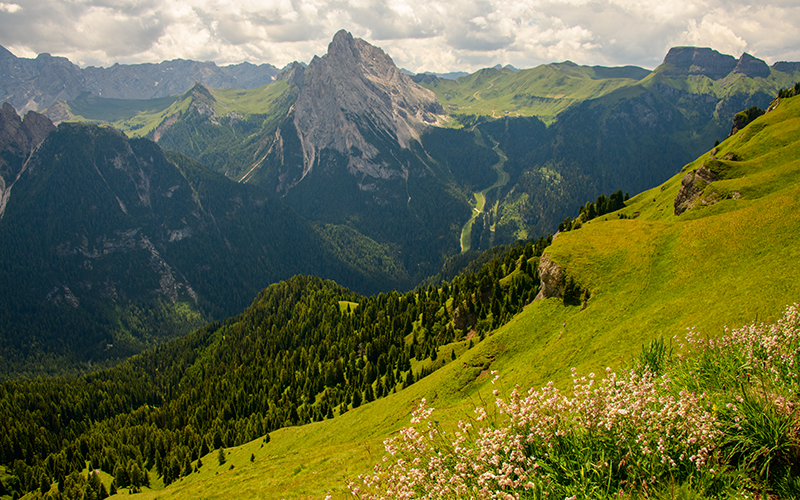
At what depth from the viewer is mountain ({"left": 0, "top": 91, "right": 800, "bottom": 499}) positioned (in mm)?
13055

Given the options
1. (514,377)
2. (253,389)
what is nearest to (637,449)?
(514,377)

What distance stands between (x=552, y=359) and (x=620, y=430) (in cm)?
4116

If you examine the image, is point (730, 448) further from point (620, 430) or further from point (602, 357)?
point (602, 357)

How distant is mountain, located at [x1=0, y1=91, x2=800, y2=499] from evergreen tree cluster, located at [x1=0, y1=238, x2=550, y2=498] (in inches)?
29.5

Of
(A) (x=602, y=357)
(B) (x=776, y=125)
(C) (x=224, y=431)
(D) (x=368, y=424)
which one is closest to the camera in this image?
(A) (x=602, y=357)

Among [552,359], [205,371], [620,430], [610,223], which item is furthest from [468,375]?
[205,371]

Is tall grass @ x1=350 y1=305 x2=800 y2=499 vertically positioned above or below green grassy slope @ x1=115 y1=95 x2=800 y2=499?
above

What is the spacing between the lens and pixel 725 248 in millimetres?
52875

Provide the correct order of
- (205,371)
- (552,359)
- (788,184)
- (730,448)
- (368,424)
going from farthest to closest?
(205,371) < (788,184) < (368,424) < (552,359) < (730,448)

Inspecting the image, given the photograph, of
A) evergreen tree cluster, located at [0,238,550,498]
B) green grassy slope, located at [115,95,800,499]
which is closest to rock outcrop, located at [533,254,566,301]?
green grassy slope, located at [115,95,800,499]

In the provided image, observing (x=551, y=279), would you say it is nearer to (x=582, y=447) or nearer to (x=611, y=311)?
(x=611, y=311)

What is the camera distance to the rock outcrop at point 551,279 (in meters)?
65.8

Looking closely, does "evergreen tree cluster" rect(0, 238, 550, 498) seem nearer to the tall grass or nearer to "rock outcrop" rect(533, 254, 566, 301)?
"rock outcrop" rect(533, 254, 566, 301)

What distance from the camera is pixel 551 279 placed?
2657 inches
